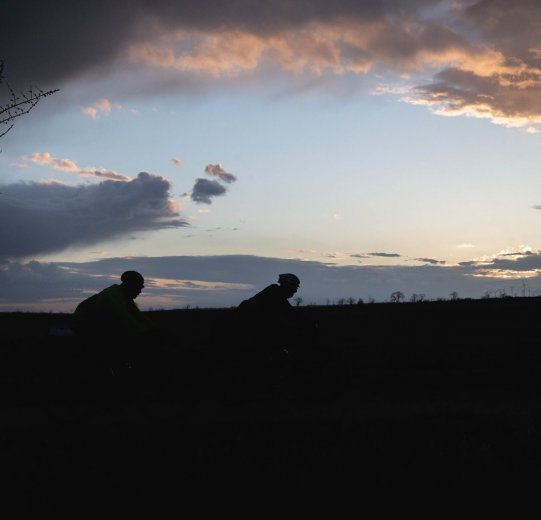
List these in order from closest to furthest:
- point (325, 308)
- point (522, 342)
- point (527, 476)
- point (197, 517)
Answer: point (197, 517) < point (527, 476) < point (522, 342) < point (325, 308)

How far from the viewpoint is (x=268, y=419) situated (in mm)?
10891

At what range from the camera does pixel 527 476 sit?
7.20 metres

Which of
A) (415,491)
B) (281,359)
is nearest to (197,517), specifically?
(415,491)

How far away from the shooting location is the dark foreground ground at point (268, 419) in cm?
730

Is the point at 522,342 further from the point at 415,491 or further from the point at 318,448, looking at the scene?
the point at 415,491

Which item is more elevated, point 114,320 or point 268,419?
point 114,320

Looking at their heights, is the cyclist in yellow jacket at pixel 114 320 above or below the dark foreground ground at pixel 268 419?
above

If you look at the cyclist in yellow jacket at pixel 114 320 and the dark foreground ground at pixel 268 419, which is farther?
the cyclist in yellow jacket at pixel 114 320

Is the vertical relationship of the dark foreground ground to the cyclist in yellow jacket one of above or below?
below

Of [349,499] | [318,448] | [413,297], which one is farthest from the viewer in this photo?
[413,297]

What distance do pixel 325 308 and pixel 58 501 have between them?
66.3 ft

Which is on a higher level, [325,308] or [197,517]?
[325,308]

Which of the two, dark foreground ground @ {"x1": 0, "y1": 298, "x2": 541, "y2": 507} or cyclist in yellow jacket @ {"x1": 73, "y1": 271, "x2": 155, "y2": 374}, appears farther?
cyclist in yellow jacket @ {"x1": 73, "y1": 271, "x2": 155, "y2": 374}

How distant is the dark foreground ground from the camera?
7.30 metres
